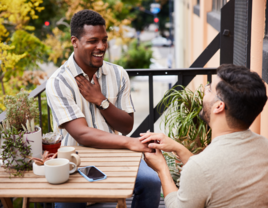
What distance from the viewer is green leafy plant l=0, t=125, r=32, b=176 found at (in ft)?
5.31

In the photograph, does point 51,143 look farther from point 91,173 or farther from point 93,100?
point 93,100

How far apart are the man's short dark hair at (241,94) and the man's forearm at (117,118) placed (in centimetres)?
96

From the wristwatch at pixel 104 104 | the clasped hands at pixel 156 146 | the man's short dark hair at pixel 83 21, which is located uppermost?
the man's short dark hair at pixel 83 21

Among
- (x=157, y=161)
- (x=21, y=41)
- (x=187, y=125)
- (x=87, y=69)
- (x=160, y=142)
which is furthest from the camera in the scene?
(x=21, y=41)

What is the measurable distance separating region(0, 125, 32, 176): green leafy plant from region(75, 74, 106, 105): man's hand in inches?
25.1

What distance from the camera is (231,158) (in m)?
1.35

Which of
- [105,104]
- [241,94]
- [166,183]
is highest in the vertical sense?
[241,94]

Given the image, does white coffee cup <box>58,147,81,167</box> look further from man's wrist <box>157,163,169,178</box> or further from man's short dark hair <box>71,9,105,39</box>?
man's short dark hair <box>71,9,105,39</box>

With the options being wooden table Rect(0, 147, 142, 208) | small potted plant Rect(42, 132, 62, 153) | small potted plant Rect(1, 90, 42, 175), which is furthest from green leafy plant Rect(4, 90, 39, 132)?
wooden table Rect(0, 147, 142, 208)

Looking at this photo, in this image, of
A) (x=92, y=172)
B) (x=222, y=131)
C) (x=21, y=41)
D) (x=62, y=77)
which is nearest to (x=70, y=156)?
(x=92, y=172)

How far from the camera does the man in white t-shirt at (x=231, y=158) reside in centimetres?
132

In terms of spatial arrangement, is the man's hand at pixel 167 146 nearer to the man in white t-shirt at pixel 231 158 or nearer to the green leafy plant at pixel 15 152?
the man in white t-shirt at pixel 231 158

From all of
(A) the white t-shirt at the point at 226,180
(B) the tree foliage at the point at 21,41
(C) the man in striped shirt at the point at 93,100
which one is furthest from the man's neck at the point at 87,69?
(B) the tree foliage at the point at 21,41

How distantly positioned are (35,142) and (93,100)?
60 cm
